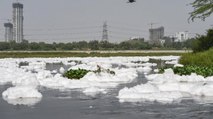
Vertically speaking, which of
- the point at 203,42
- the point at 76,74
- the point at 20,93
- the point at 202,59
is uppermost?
the point at 203,42

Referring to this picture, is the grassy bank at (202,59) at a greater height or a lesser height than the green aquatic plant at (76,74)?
greater

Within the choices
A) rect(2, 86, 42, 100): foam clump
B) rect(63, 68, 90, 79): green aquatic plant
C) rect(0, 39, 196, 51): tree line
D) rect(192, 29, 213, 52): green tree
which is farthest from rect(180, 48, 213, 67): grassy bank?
rect(0, 39, 196, 51): tree line

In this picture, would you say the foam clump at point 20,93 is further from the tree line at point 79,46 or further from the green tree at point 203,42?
the tree line at point 79,46

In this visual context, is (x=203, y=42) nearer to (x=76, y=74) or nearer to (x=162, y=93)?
(x=76, y=74)

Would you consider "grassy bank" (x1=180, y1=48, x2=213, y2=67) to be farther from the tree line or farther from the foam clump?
the tree line

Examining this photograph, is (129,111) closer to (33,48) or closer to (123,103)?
(123,103)

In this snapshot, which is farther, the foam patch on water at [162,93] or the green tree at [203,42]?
the green tree at [203,42]

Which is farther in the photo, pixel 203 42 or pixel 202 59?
pixel 203 42

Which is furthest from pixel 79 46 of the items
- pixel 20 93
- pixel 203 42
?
pixel 20 93

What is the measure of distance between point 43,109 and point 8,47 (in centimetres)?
9600

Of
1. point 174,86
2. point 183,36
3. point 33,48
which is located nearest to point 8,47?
point 33,48

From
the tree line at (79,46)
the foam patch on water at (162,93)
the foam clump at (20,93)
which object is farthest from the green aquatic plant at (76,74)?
the tree line at (79,46)

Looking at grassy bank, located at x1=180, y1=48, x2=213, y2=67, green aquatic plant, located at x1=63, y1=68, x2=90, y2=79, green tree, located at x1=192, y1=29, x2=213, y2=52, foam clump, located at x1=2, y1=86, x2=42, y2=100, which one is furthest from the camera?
green tree, located at x1=192, y1=29, x2=213, y2=52

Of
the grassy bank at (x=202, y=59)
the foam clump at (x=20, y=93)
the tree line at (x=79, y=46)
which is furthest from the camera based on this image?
the tree line at (x=79, y=46)
